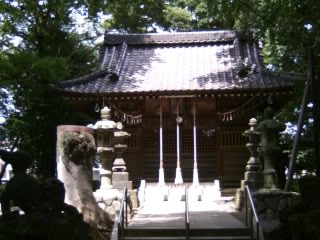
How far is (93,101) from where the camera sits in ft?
59.4

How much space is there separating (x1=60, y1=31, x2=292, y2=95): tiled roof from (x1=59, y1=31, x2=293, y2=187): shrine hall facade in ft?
0.12

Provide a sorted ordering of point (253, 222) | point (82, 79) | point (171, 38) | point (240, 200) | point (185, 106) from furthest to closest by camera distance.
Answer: point (171, 38)
point (185, 106)
point (82, 79)
point (240, 200)
point (253, 222)

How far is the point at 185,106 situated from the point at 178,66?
2405 millimetres

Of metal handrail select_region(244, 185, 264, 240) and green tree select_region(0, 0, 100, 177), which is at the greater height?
green tree select_region(0, 0, 100, 177)

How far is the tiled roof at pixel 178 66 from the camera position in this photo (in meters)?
17.4

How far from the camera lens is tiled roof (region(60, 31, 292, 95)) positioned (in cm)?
1738

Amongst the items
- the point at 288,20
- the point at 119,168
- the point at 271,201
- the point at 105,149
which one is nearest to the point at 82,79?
the point at 119,168

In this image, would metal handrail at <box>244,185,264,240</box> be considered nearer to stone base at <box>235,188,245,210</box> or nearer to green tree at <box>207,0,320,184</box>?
green tree at <box>207,0,320,184</box>

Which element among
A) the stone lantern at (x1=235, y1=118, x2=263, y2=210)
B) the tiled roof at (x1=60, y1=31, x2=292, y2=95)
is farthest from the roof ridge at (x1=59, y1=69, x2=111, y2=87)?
the stone lantern at (x1=235, y1=118, x2=263, y2=210)

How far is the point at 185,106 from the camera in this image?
725 inches

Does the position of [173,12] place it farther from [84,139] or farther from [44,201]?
[44,201]

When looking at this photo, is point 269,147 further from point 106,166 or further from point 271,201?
point 106,166

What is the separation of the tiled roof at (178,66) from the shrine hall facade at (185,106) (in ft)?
0.12

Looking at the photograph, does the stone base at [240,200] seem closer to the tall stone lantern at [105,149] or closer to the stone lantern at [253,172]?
the stone lantern at [253,172]
